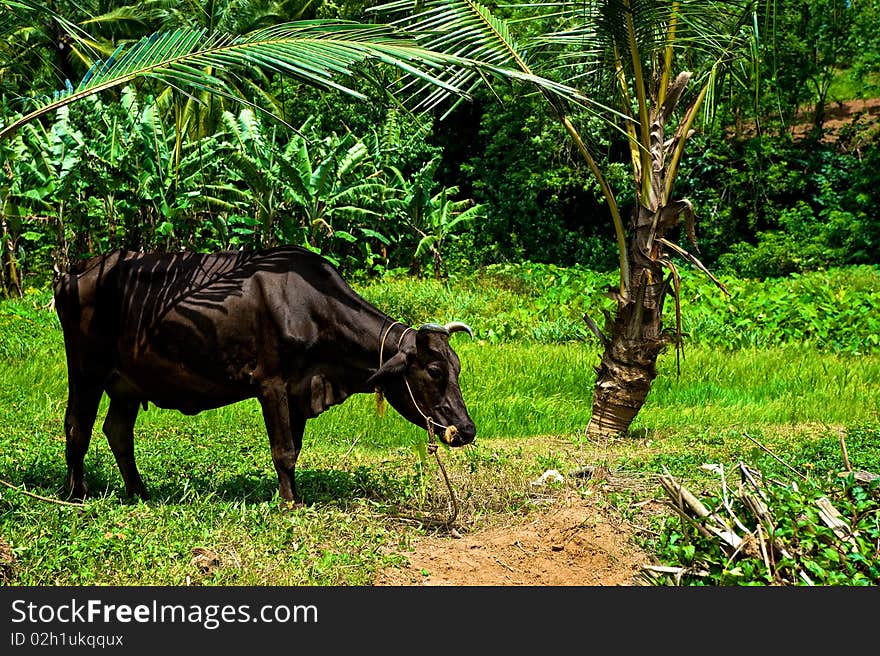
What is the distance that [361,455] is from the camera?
7688 mm

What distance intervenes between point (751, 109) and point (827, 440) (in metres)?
13.2

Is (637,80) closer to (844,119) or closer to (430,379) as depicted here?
(430,379)

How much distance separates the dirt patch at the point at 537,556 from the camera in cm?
493

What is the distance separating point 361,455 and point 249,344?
2.15 meters

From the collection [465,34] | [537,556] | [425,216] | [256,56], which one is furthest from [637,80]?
[425,216]

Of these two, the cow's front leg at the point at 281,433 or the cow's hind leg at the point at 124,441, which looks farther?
the cow's hind leg at the point at 124,441

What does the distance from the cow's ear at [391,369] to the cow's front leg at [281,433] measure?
0.51m

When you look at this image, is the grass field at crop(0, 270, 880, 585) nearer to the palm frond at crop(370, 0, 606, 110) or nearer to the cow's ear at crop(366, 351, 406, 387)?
the cow's ear at crop(366, 351, 406, 387)

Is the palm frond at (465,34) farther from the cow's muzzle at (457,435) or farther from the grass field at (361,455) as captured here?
the grass field at (361,455)

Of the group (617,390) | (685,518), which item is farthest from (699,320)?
(685,518)

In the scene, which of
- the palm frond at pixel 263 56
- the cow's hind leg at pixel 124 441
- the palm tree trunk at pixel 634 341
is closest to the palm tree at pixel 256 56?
the palm frond at pixel 263 56

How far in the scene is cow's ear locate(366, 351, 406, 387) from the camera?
567 centimetres

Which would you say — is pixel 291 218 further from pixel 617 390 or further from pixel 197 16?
pixel 197 16

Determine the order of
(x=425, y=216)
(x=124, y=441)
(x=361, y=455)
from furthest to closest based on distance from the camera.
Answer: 1. (x=425, y=216)
2. (x=361, y=455)
3. (x=124, y=441)
